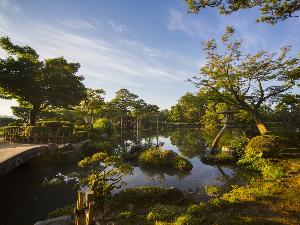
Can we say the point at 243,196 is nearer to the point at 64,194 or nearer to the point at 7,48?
the point at 64,194

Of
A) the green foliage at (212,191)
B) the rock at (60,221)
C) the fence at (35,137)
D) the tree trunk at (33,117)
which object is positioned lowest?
the green foliage at (212,191)

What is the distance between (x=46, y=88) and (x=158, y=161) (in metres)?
19.1

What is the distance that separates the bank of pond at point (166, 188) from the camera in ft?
26.3

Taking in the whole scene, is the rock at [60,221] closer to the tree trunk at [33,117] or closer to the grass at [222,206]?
the grass at [222,206]

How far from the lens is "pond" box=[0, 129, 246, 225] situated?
33.0 feet

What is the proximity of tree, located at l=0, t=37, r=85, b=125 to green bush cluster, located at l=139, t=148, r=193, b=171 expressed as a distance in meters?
16.3

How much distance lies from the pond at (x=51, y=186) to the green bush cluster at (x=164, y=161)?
2.37 ft

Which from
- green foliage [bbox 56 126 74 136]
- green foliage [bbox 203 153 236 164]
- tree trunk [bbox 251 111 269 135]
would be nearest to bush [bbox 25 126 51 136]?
green foliage [bbox 56 126 74 136]

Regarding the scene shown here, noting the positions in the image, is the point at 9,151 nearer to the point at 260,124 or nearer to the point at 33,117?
the point at 33,117

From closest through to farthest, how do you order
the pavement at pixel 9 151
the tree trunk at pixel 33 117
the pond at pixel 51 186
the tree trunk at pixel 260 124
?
the pond at pixel 51 186, the pavement at pixel 9 151, the tree trunk at pixel 260 124, the tree trunk at pixel 33 117

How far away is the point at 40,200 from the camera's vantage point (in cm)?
1121

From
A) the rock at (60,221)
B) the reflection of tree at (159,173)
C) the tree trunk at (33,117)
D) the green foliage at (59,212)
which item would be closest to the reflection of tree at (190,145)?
the reflection of tree at (159,173)

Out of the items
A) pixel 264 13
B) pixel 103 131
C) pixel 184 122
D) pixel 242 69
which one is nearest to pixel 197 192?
pixel 264 13

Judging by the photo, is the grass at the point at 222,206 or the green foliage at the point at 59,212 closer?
the grass at the point at 222,206
